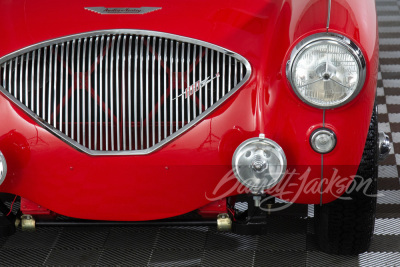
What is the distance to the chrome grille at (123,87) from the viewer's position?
2.57m

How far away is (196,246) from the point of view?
3.13 metres

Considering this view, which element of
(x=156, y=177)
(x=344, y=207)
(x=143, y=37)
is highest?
(x=143, y=37)

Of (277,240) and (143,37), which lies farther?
(277,240)

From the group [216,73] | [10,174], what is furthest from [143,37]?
[10,174]

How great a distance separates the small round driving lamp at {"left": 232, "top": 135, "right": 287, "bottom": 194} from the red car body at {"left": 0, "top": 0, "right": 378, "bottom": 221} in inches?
2.6

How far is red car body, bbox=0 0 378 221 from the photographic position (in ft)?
8.33

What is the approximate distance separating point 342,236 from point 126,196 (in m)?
0.94

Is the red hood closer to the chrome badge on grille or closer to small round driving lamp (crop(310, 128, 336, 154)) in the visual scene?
the chrome badge on grille

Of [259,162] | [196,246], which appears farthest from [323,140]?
[196,246]

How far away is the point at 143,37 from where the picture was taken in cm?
A: 262

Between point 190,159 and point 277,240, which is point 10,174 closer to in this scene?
point 190,159

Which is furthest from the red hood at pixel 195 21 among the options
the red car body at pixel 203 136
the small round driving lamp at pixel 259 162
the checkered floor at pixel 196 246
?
the checkered floor at pixel 196 246

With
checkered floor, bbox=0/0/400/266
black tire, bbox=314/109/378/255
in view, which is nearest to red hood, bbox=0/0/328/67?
black tire, bbox=314/109/378/255

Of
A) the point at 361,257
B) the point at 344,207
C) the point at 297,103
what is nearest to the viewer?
the point at 297,103
